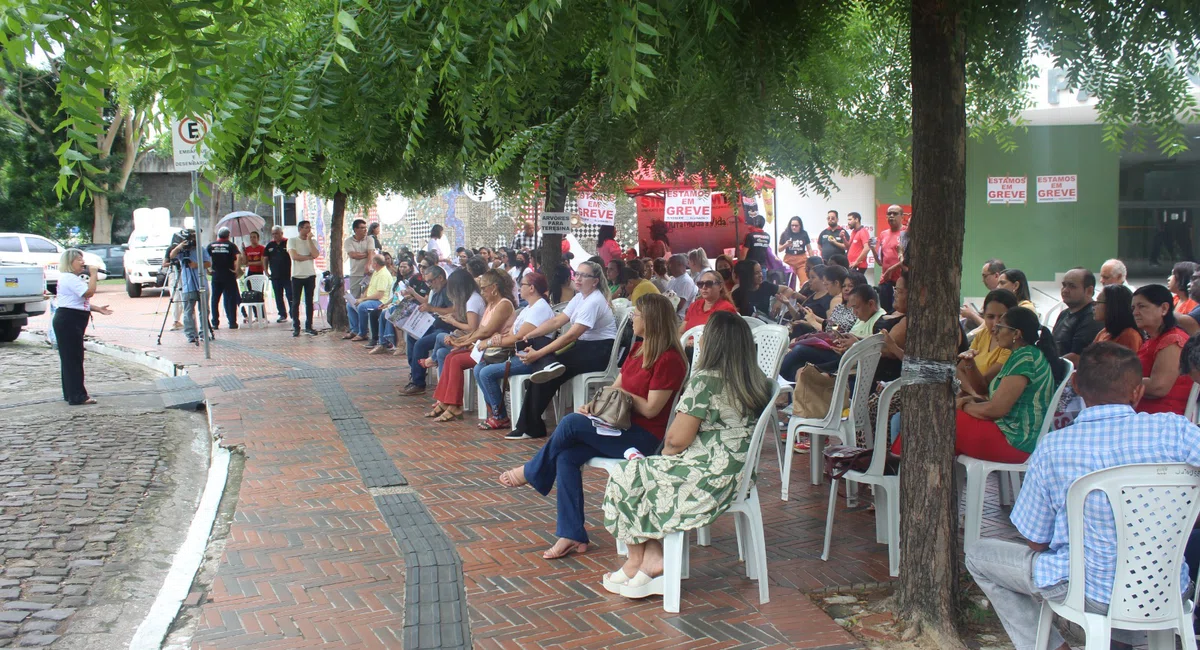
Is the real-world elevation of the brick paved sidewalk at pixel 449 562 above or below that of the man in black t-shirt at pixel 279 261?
below

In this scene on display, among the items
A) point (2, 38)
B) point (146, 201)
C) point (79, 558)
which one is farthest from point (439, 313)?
point (146, 201)

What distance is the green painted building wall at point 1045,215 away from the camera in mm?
18656

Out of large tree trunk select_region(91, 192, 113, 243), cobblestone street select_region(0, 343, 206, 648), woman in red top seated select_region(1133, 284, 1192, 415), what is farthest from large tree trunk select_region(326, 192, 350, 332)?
large tree trunk select_region(91, 192, 113, 243)

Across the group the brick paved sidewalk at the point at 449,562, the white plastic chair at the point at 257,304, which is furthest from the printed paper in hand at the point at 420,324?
the white plastic chair at the point at 257,304

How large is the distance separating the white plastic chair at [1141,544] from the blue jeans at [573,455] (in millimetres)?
2455

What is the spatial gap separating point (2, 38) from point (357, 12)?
1.54 metres

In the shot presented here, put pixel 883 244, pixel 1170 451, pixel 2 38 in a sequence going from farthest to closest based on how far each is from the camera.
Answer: pixel 883 244
pixel 1170 451
pixel 2 38

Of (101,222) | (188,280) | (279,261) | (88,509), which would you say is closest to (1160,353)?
(88,509)

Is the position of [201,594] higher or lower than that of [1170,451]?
lower

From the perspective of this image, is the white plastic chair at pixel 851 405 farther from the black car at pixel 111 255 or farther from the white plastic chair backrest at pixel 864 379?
the black car at pixel 111 255

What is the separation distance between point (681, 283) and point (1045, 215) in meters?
10.5

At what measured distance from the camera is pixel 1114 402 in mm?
3555

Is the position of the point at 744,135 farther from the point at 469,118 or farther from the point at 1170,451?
the point at 1170,451

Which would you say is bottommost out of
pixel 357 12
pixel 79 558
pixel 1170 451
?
pixel 79 558
